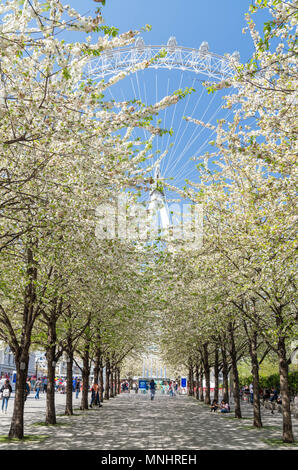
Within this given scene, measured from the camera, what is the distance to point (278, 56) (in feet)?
26.9

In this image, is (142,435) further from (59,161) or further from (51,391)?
(59,161)

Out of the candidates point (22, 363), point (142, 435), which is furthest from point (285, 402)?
point (22, 363)

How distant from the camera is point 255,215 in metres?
12.8

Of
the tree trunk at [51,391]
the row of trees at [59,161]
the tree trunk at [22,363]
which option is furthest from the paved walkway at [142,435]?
the row of trees at [59,161]

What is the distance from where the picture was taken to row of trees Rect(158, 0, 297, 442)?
873cm

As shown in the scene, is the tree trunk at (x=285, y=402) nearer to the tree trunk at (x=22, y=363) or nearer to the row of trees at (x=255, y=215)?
the row of trees at (x=255, y=215)

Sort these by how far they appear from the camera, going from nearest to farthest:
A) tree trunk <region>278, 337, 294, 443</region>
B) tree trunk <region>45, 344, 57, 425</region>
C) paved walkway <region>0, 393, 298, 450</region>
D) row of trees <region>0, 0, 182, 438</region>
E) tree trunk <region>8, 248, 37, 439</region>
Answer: row of trees <region>0, 0, 182, 438</region> < paved walkway <region>0, 393, 298, 450</region> < tree trunk <region>8, 248, 37, 439</region> < tree trunk <region>278, 337, 294, 443</region> < tree trunk <region>45, 344, 57, 425</region>

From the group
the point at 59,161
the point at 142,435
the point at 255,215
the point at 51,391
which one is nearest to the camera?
the point at 59,161

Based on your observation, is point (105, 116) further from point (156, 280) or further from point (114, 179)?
point (156, 280)

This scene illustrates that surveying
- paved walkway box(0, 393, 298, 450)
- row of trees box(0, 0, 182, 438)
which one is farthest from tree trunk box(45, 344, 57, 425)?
row of trees box(0, 0, 182, 438)

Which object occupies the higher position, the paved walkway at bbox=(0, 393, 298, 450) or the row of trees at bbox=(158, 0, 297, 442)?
the row of trees at bbox=(158, 0, 297, 442)

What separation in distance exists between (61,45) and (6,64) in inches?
45.2

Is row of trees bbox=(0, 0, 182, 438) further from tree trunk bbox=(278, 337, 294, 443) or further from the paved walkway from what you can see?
tree trunk bbox=(278, 337, 294, 443)
